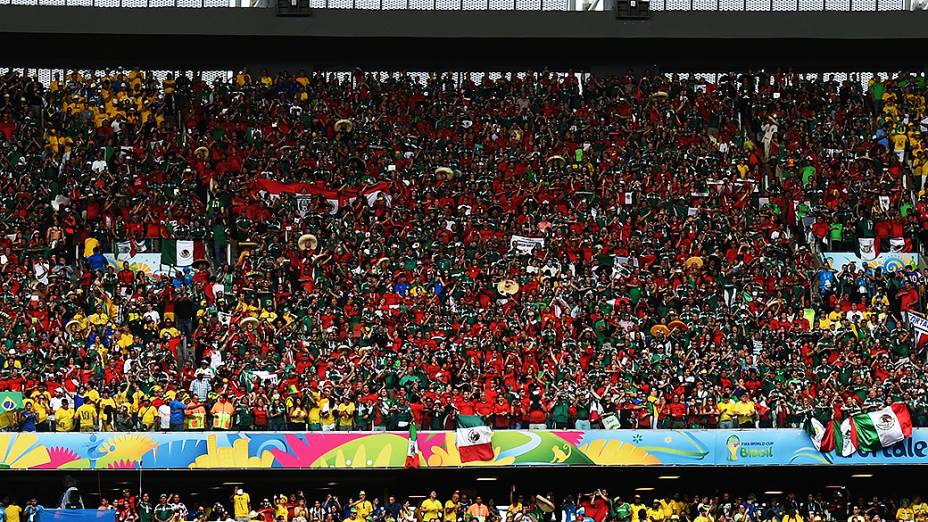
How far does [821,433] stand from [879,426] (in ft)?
3.67

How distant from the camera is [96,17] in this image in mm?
45438

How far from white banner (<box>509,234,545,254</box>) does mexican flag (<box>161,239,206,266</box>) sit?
6.96 m

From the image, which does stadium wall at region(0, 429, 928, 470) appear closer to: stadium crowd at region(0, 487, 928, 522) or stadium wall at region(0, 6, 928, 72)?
stadium crowd at region(0, 487, 928, 522)

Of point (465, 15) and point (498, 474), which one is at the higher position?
point (465, 15)

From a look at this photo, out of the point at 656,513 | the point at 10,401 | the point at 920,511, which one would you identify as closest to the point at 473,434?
the point at 656,513

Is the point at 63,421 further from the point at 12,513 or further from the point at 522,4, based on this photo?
the point at 522,4

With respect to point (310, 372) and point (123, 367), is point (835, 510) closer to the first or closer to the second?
point (310, 372)

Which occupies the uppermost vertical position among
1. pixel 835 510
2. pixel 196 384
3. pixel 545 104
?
pixel 545 104

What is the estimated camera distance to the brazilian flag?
34.4m

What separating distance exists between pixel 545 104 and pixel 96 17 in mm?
11458

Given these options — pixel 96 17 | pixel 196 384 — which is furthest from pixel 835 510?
pixel 96 17

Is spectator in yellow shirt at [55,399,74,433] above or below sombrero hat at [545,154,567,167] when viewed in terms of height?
below

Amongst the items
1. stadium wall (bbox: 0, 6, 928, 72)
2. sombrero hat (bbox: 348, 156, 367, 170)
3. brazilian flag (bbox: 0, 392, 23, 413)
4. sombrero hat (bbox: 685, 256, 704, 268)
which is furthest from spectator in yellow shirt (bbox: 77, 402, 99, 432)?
sombrero hat (bbox: 685, 256, 704, 268)

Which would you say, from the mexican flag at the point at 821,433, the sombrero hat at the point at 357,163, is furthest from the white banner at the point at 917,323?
the sombrero hat at the point at 357,163
